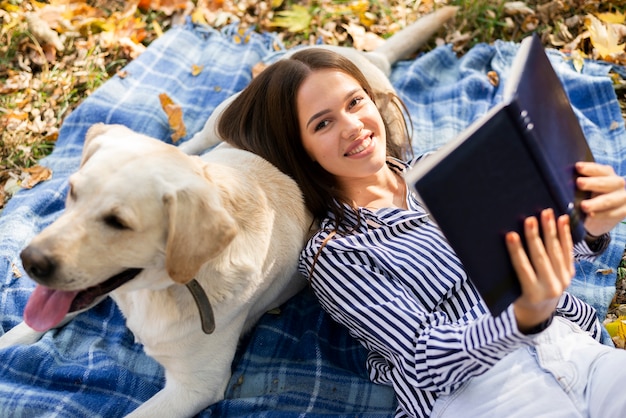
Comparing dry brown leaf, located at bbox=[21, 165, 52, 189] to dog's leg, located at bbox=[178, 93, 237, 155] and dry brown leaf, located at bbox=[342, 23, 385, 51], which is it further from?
dry brown leaf, located at bbox=[342, 23, 385, 51]

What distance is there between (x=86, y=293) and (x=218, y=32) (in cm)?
322

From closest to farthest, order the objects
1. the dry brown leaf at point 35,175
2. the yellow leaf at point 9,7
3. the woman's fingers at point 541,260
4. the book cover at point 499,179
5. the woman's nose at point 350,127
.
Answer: the book cover at point 499,179, the woman's fingers at point 541,260, the woman's nose at point 350,127, the dry brown leaf at point 35,175, the yellow leaf at point 9,7

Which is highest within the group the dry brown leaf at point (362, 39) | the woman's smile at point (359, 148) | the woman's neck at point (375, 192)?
the woman's smile at point (359, 148)

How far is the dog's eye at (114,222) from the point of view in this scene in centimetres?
203

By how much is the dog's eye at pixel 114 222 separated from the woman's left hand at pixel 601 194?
1543 mm

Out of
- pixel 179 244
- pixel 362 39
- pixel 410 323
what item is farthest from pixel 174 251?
pixel 362 39

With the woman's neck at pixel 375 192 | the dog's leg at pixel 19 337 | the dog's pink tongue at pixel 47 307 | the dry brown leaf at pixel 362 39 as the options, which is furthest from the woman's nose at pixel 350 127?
the dry brown leaf at pixel 362 39

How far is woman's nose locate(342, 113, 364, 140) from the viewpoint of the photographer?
2.77 meters

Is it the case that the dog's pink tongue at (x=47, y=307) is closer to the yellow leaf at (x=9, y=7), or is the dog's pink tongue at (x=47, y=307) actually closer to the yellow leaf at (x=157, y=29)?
the yellow leaf at (x=157, y=29)

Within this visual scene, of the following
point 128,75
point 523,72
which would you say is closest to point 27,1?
point 128,75

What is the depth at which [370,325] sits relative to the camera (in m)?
2.50

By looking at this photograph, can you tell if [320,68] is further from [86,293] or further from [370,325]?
[86,293]

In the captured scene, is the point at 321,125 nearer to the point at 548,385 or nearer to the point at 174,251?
the point at 174,251

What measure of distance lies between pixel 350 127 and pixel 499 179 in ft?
3.72
